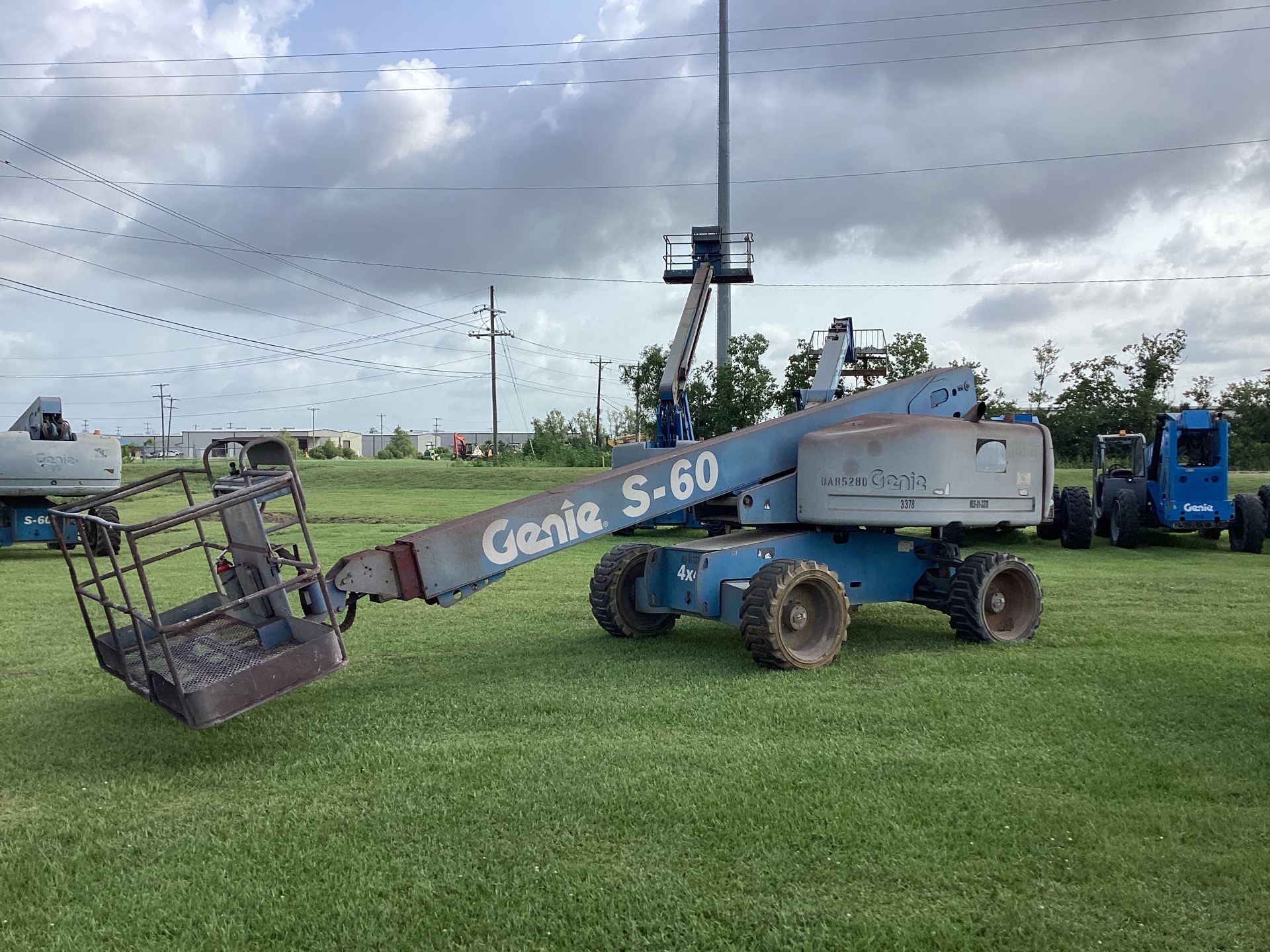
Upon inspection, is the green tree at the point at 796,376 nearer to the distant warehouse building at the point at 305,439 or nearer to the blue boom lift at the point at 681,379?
the blue boom lift at the point at 681,379

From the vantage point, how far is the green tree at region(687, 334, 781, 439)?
31.1 m

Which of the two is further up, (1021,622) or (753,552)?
(753,552)

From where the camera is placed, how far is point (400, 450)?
7925 cm

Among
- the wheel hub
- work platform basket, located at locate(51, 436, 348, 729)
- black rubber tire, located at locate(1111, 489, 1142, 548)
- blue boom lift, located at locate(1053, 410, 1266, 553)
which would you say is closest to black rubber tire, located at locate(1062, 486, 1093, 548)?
blue boom lift, located at locate(1053, 410, 1266, 553)

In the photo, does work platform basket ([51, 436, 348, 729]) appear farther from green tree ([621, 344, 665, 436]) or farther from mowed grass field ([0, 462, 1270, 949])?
green tree ([621, 344, 665, 436])

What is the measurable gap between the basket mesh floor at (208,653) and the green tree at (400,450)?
221 feet

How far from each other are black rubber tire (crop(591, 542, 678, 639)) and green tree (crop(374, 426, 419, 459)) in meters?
65.8

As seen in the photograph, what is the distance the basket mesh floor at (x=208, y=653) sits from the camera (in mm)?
5359

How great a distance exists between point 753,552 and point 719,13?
113ft

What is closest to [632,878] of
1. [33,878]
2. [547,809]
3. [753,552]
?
[547,809]

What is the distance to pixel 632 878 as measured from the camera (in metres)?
3.78

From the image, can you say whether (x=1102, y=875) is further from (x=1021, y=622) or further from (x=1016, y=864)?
(x=1021, y=622)

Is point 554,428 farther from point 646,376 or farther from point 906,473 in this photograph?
point 906,473

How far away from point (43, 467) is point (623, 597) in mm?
11316
